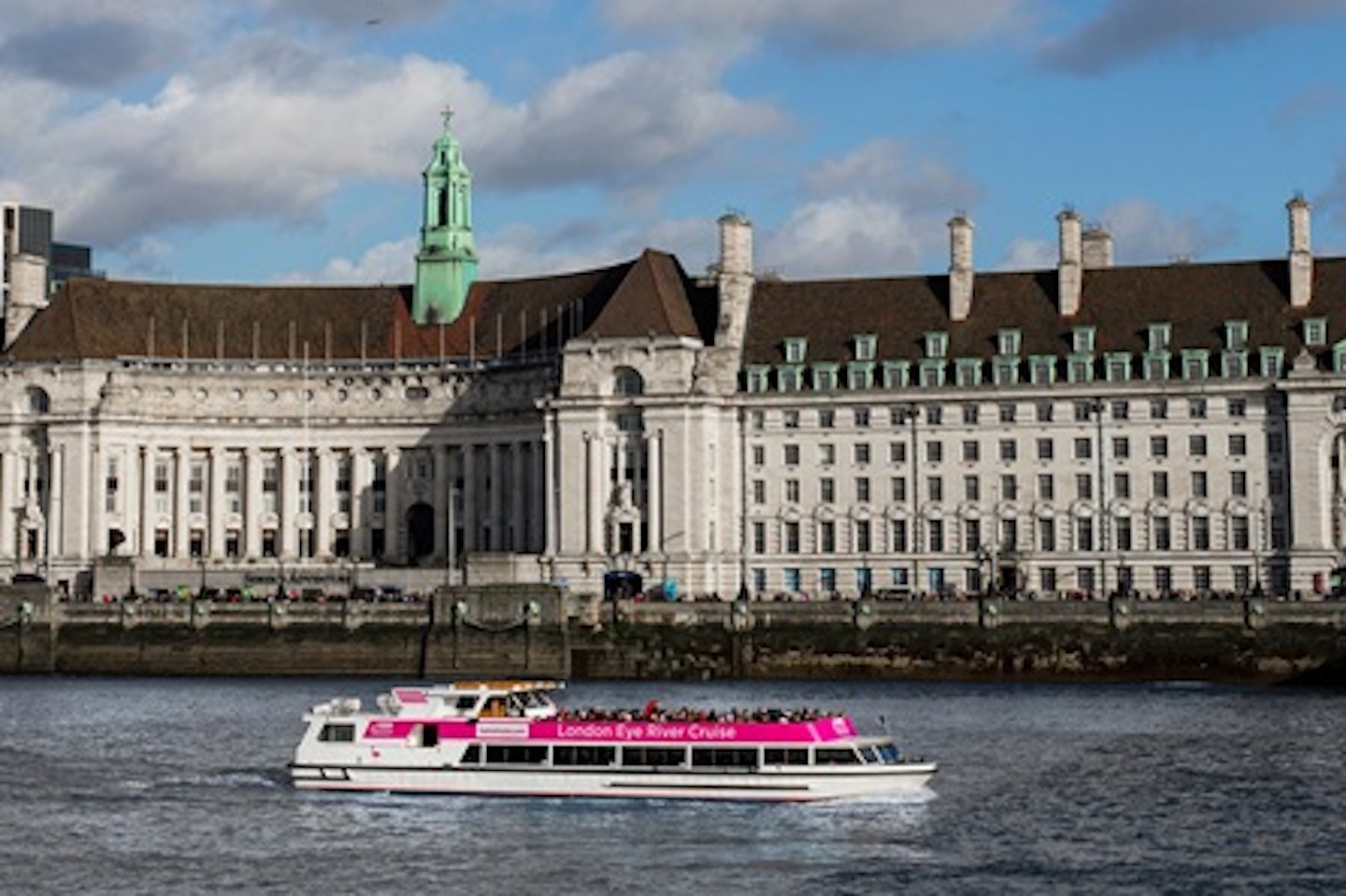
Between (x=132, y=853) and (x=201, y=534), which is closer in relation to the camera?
(x=132, y=853)

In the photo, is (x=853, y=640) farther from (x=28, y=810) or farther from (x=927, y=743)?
(x=28, y=810)

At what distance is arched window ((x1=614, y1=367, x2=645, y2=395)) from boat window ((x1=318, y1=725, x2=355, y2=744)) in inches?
2844

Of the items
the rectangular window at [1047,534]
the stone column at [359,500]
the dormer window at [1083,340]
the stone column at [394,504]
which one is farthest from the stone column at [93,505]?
the dormer window at [1083,340]

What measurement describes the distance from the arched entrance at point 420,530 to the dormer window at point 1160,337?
172 ft

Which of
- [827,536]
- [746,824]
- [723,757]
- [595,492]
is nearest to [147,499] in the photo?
[595,492]

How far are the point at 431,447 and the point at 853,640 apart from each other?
5336cm

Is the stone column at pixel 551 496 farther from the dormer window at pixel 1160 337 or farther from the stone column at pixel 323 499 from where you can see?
the dormer window at pixel 1160 337

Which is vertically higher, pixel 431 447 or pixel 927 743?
pixel 431 447

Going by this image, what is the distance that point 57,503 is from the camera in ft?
516

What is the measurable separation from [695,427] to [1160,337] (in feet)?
88.1

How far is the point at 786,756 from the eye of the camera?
2726 inches

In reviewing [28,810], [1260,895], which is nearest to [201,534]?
[28,810]

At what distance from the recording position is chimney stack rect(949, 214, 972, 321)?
13962cm

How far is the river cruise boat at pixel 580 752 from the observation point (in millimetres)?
68875
